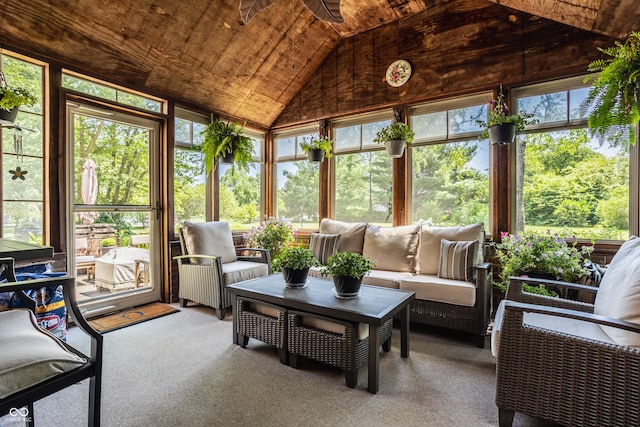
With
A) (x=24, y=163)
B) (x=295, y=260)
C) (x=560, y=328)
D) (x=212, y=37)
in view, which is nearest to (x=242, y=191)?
(x=212, y=37)

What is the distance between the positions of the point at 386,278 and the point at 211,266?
1.84 metres

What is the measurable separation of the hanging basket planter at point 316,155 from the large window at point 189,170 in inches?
58.4

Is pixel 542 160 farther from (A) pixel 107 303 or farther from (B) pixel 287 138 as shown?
(A) pixel 107 303

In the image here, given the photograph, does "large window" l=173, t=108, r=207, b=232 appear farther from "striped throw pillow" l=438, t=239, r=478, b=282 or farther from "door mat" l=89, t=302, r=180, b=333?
"striped throw pillow" l=438, t=239, r=478, b=282

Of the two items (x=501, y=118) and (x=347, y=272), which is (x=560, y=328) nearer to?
(x=347, y=272)

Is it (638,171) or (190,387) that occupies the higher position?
(638,171)

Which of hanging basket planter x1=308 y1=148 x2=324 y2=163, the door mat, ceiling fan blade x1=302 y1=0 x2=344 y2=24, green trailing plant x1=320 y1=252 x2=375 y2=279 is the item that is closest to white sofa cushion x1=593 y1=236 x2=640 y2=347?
green trailing plant x1=320 y1=252 x2=375 y2=279

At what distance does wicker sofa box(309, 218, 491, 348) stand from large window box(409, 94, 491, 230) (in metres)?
0.51

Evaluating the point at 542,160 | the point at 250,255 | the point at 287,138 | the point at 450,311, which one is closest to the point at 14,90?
the point at 250,255

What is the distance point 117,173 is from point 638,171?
17.0 ft

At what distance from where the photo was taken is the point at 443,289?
2.81 metres

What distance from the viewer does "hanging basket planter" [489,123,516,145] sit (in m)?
3.09

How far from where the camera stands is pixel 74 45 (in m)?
2.97

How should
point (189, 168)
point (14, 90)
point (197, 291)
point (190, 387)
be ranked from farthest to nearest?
point (189, 168) < point (197, 291) < point (14, 90) < point (190, 387)
